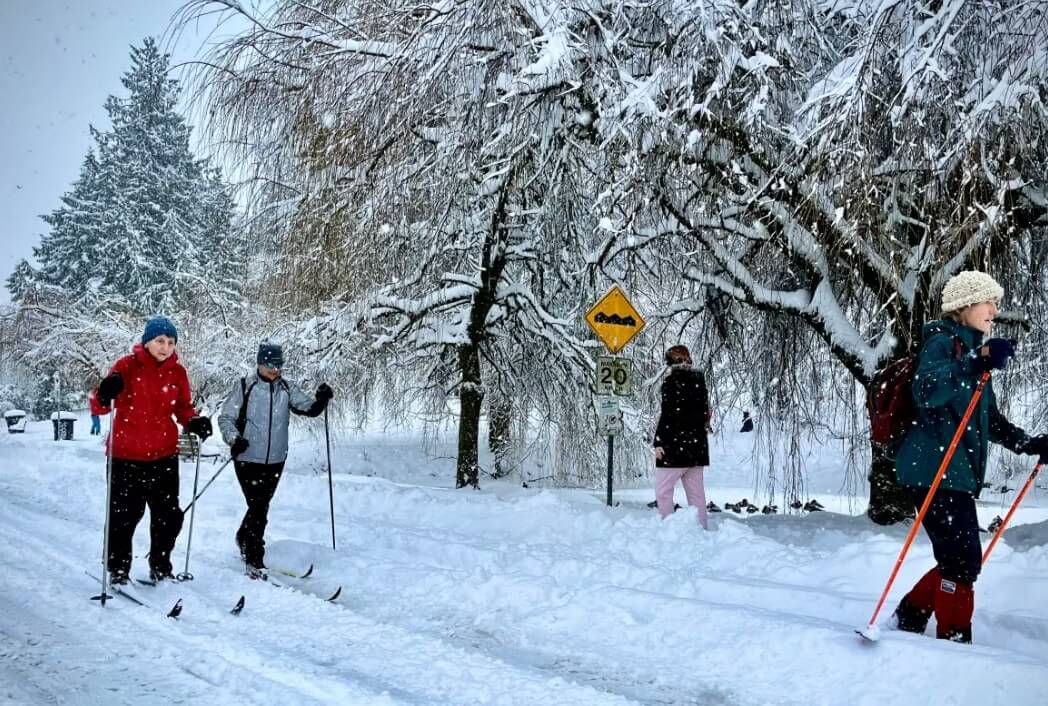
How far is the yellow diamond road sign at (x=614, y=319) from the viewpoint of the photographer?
351 inches

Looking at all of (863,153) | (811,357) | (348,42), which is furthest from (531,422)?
(863,153)

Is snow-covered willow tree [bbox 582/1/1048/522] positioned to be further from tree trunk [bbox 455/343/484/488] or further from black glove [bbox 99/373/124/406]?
tree trunk [bbox 455/343/484/488]

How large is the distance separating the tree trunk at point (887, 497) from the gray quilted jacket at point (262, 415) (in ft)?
19.1

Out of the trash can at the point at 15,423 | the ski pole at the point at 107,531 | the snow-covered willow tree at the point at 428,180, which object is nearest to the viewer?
the ski pole at the point at 107,531

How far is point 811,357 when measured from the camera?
9273 millimetres

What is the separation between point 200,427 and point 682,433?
13.8ft

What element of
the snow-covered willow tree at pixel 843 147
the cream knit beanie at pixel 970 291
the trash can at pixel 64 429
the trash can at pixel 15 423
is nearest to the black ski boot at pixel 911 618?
the cream knit beanie at pixel 970 291

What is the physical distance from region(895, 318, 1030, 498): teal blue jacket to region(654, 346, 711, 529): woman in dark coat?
137 inches

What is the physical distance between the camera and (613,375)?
910 centimetres

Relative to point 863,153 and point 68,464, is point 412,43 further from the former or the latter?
point 68,464

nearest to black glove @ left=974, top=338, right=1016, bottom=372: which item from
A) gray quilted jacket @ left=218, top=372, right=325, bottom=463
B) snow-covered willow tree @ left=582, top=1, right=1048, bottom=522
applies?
snow-covered willow tree @ left=582, top=1, right=1048, bottom=522

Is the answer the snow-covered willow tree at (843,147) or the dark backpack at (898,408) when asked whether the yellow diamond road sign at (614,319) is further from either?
the dark backpack at (898,408)

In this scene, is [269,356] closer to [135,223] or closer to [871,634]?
[871,634]

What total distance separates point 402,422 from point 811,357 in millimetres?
7309
